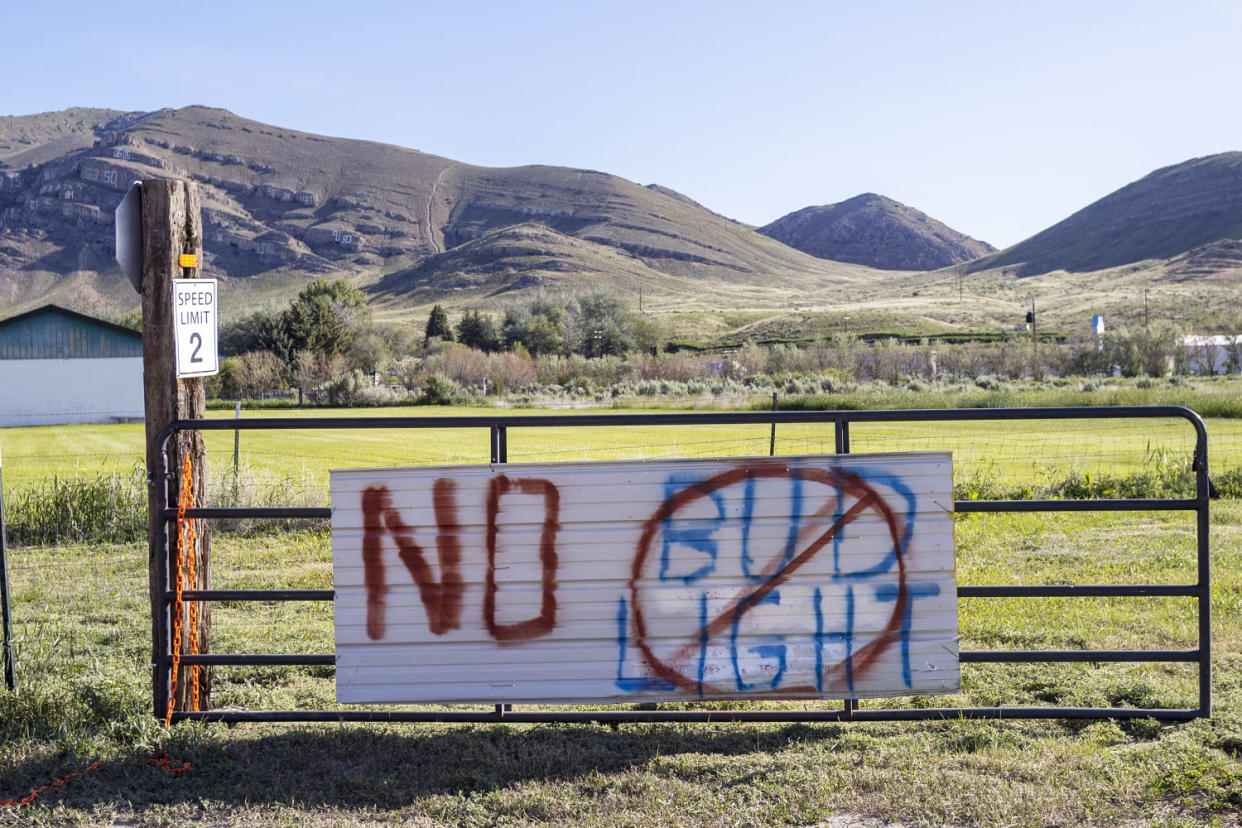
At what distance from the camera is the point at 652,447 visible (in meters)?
20.8

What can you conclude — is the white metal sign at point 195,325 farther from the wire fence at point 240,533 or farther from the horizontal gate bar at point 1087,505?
the horizontal gate bar at point 1087,505

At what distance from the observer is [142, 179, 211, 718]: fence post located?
4.99 m

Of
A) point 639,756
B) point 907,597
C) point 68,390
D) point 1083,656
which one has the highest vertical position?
point 68,390

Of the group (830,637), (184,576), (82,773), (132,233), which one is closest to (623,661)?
(830,637)

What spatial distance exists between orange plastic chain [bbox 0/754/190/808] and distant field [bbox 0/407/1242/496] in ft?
28.7

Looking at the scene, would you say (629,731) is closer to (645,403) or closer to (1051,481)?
(1051,481)

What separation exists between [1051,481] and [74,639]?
11.6m

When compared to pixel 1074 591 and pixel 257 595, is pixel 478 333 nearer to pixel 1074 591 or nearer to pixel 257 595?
pixel 257 595

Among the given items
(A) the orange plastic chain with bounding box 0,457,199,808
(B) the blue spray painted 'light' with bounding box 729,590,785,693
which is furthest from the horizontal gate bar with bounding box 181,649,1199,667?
(B) the blue spray painted 'light' with bounding box 729,590,785,693

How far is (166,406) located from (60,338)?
48677 mm

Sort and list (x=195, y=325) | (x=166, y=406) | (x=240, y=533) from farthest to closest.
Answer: (x=240, y=533)
(x=195, y=325)
(x=166, y=406)

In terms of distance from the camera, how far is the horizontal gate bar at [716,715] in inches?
188

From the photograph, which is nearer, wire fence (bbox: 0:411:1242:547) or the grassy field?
the grassy field

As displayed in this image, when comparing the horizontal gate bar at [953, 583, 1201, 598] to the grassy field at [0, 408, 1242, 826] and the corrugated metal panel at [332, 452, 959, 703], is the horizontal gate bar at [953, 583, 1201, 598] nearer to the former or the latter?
the corrugated metal panel at [332, 452, 959, 703]
